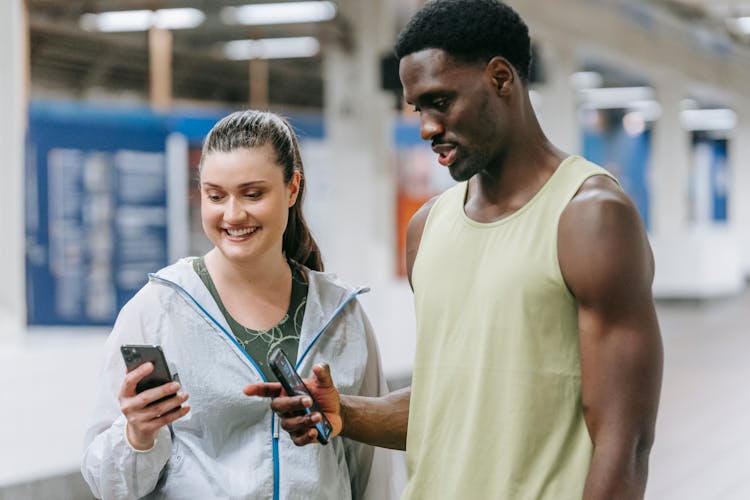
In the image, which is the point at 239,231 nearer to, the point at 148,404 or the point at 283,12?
the point at 148,404

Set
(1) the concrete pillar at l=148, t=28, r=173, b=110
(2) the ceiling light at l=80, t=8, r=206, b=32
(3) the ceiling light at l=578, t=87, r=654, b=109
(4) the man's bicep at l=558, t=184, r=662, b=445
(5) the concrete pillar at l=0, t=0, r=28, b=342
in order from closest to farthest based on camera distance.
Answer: (4) the man's bicep at l=558, t=184, r=662, b=445 → (5) the concrete pillar at l=0, t=0, r=28, b=342 → (1) the concrete pillar at l=148, t=28, r=173, b=110 → (2) the ceiling light at l=80, t=8, r=206, b=32 → (3) the ceiling light at l=578, t=87, r=654, b=109

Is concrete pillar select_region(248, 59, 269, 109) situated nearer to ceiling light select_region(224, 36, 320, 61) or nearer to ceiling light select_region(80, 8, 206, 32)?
ceiling light select_region(224, 36, 320, 61)

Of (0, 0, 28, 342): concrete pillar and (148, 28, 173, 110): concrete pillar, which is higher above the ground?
(148, 28, 173, 110): concrete pillar

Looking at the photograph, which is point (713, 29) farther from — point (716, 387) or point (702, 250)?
point (716, 387)

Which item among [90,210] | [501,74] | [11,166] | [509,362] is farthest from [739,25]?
[509,362]

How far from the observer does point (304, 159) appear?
677 cm

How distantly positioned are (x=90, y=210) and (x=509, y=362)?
26.2 feet

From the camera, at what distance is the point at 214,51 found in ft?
58.1

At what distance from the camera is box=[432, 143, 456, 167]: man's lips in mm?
1744

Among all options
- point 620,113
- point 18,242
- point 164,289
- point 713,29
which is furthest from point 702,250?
point 164,289

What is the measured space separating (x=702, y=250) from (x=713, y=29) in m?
4.03

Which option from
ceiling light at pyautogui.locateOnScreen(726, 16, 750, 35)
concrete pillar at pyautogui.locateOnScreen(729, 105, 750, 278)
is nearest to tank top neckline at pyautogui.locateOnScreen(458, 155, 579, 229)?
ceiling light at pyautogui.locateOnScreen(726, 16, 750, 35)

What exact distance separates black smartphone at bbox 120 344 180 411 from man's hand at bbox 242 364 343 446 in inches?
5.6

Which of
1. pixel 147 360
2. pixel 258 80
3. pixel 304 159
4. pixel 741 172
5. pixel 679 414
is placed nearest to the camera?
pixel 147 360
